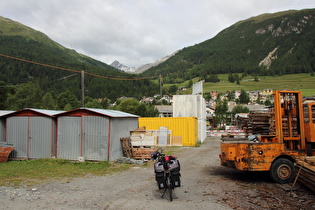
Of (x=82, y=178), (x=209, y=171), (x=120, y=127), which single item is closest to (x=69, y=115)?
(x=120, y=127)

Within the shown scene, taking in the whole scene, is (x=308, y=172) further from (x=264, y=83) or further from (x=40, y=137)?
(x=264, y=83)

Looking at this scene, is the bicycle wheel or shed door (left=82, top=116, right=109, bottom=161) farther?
shed door (left=82, top=116, right=109, bottom=161)

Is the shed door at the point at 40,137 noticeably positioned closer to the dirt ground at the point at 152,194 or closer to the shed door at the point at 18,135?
the shed door at the point at 18,135

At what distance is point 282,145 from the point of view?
854cm

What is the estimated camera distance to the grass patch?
9094 millimetres

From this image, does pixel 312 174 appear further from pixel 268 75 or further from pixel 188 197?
pixel 268 75

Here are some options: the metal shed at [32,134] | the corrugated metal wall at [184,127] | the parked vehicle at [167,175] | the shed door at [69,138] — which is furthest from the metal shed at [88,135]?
the corrugated metal wall at [184,127]

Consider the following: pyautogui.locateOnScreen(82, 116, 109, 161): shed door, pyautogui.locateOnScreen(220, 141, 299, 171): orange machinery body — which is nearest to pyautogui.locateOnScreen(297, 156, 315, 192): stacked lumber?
pyautogui.locateOnScreen(220, 141, 299, 171): orange machinery body

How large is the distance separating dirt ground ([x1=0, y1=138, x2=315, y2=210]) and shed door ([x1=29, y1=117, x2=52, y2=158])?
529cm

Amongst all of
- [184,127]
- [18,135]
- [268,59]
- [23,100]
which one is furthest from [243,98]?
[18,135]

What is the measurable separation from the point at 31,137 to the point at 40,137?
1.77 ft

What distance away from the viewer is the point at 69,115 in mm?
13625

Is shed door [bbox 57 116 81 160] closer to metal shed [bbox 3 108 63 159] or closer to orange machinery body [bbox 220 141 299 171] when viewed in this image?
metal shed [bbox 3 108 63 159]

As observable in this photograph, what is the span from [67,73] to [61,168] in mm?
119950
